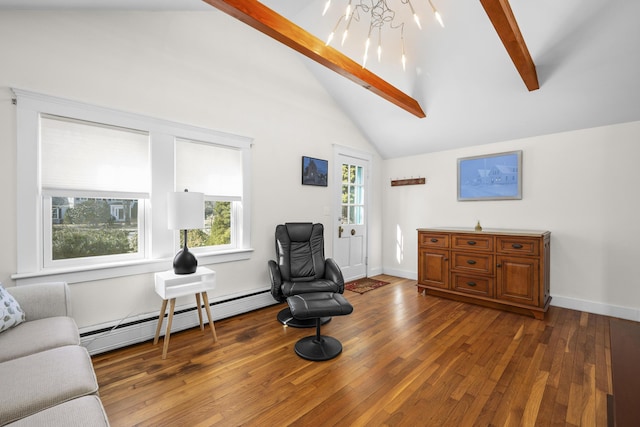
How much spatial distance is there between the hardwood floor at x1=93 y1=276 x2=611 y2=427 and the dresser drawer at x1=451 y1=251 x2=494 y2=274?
66 cm

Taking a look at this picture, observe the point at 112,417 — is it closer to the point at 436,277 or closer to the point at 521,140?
the point at 436,277

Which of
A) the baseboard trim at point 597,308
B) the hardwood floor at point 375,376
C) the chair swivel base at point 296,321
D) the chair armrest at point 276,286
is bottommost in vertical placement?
the hardwood floor at point 375,376

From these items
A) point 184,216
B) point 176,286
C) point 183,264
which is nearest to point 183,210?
point 184,216

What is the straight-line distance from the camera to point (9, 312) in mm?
1687

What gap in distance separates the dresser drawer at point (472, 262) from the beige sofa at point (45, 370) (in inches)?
147

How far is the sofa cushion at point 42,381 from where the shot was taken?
1.10 metres

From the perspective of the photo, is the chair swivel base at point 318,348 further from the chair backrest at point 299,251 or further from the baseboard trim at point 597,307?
the baseboard trim at point 597,307

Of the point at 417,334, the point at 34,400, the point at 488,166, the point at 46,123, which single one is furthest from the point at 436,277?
the point at 46,123

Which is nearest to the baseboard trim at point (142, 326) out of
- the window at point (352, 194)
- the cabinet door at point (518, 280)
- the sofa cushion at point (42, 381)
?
the sofa cushion at point (42, 381)

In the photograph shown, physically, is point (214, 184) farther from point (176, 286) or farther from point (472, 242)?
point (472, 242)

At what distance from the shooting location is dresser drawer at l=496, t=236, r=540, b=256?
316 cm

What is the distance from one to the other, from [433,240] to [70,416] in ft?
12.7

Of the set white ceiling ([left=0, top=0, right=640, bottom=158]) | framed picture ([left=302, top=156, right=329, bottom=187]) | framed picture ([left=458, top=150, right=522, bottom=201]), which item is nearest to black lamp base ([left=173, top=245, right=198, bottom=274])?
framed picture ([left=302, top=156, right=329, bottom=187])

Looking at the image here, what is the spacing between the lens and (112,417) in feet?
5.45
